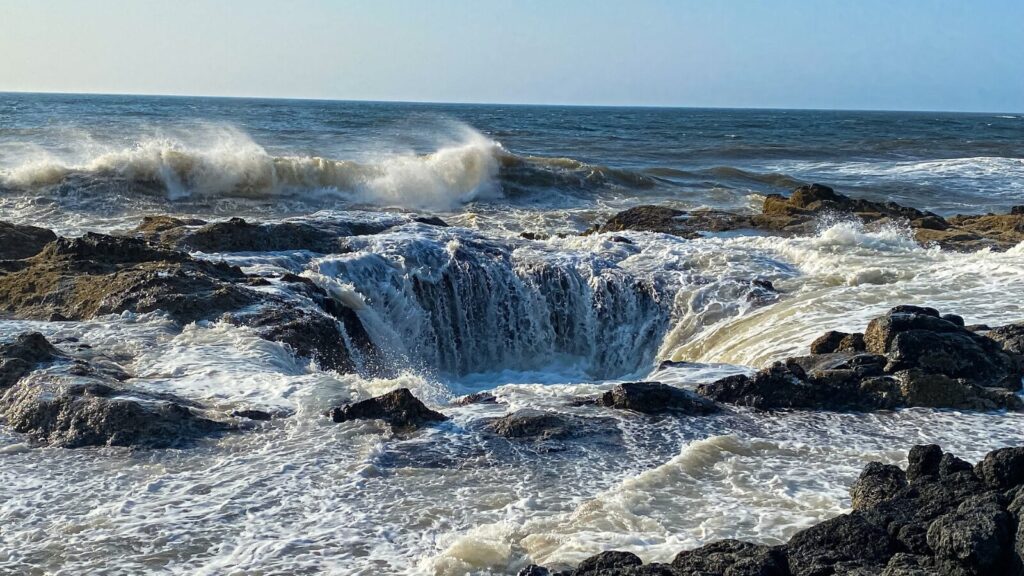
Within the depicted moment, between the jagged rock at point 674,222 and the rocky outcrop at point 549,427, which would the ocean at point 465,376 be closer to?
the rocky outcrop at point 549,427

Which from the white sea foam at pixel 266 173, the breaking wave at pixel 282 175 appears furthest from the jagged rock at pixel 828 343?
the white sea foam at pixel 266 173

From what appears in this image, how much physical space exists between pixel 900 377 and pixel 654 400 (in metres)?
2.31

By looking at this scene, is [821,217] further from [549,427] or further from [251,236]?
[549,427]

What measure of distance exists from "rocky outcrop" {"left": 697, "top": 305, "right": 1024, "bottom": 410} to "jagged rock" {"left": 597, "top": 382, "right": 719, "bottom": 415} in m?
0.35

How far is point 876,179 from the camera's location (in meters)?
37.5

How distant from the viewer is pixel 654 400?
8586 millimetres

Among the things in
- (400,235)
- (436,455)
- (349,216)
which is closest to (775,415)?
(436,455)

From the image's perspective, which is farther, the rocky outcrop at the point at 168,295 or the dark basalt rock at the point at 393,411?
the rocky outcrop at the point at 168,295

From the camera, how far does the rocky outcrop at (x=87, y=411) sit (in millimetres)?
7559

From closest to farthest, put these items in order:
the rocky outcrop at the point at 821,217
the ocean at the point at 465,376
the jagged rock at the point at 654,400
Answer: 1. the ocean at the point at 465,376
2. the jagged rock at the point at 654,400
3. the rocky outcrop at the point at 821,217

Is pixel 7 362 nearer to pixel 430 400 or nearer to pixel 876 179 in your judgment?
pixel 430 400

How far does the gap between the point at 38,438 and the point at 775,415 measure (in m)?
5.87

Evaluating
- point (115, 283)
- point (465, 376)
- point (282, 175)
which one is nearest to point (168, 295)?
point (115, 283)

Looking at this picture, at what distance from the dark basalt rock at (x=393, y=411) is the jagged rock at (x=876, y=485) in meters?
3.23
